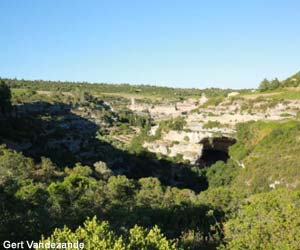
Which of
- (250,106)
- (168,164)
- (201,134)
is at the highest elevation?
(250,106)

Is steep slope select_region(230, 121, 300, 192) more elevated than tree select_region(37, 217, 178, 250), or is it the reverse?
tree select_region(37, 217, 178, 250)

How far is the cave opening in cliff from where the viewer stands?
82000 mm

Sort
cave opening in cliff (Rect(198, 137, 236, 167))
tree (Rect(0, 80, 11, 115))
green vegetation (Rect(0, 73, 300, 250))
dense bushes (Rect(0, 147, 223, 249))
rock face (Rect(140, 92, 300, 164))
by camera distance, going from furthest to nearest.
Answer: cave opening in cliff (Rect(198, 137, 236, 167)), rock face (Rect(140, 92, 300, 164)), tree (Rect(0, 80, 11, 115)), dense bushes (Rect(0, 147, 223, 249)), green vegetation (Rect(0, 73, 300, 250))

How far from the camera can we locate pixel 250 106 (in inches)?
3270

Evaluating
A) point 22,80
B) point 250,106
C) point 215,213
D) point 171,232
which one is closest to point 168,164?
point 250,106

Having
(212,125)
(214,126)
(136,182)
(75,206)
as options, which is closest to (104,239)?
(75,206)

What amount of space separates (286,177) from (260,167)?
6.90m

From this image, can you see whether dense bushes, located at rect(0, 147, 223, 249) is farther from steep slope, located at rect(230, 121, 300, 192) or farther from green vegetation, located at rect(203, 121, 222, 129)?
green vegetation, located at rect(203, 121, 222, 129)

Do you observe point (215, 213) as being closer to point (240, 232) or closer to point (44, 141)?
point (240, 232)

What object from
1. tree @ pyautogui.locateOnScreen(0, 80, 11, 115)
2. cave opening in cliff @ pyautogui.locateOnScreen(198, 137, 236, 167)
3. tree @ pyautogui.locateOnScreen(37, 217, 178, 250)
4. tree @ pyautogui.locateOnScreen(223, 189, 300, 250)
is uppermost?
tree @ pyautogui.locateOnScreen(0, 80, 11, 115)

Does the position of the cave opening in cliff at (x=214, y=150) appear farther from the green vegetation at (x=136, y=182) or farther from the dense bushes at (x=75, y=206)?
the dense bushes at (x=75, y=206)

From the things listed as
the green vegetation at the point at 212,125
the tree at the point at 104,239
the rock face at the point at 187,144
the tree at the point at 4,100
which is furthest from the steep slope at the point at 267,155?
the tree at the point at 104,239

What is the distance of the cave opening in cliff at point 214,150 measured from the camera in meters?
82.0

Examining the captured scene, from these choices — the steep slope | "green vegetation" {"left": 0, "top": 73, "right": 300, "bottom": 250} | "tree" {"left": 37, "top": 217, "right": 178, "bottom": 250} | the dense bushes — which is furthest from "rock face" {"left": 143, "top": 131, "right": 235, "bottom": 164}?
"tree" {"left": 37, "top": 217, "right": 178, "bottom": 250}
